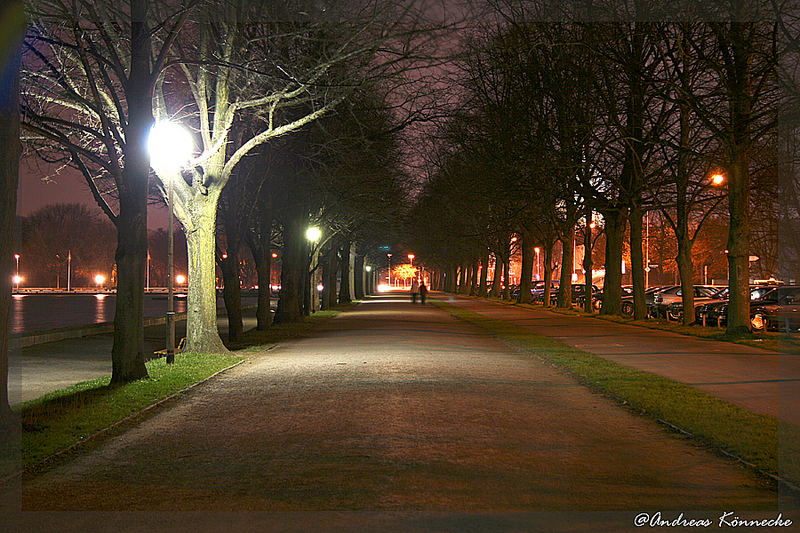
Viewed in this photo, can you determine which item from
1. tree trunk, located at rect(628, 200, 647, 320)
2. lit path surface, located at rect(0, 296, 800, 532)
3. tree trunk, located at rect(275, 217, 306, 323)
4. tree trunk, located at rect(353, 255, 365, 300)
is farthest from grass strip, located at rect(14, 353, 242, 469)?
tree trunk, located at rect(353, 255, 365, 300)

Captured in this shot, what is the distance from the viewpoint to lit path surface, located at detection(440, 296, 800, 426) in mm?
12422

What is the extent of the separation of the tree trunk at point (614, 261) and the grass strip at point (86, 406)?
26539mm

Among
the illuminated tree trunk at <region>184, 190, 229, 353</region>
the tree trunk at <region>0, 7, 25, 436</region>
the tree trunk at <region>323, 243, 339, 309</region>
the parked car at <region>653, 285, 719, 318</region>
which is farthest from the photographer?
the tree trunk at <region>323, 243, 339, 309</region>

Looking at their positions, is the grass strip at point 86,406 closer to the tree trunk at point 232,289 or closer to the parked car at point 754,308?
the tree trunk at point 232,289

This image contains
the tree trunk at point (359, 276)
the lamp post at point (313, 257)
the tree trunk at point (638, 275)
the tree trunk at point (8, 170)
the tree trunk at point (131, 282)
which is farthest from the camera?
the tree trunk at point (359, 276)

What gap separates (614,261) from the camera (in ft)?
132

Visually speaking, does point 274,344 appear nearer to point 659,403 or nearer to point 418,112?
point 418,112

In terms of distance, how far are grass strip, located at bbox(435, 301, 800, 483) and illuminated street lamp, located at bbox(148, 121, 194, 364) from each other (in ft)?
26.8

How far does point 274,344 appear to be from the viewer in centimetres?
2427

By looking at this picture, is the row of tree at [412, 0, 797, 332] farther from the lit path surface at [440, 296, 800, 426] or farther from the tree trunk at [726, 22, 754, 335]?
the lit path surface at [440, 296, 800, 426]

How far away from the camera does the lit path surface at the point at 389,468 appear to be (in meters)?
6.23

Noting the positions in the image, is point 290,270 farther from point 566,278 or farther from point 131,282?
point 566,278

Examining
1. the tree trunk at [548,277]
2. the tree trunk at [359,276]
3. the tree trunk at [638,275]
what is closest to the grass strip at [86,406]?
the tree trunk at [638,275]

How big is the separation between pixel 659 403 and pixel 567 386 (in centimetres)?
263
